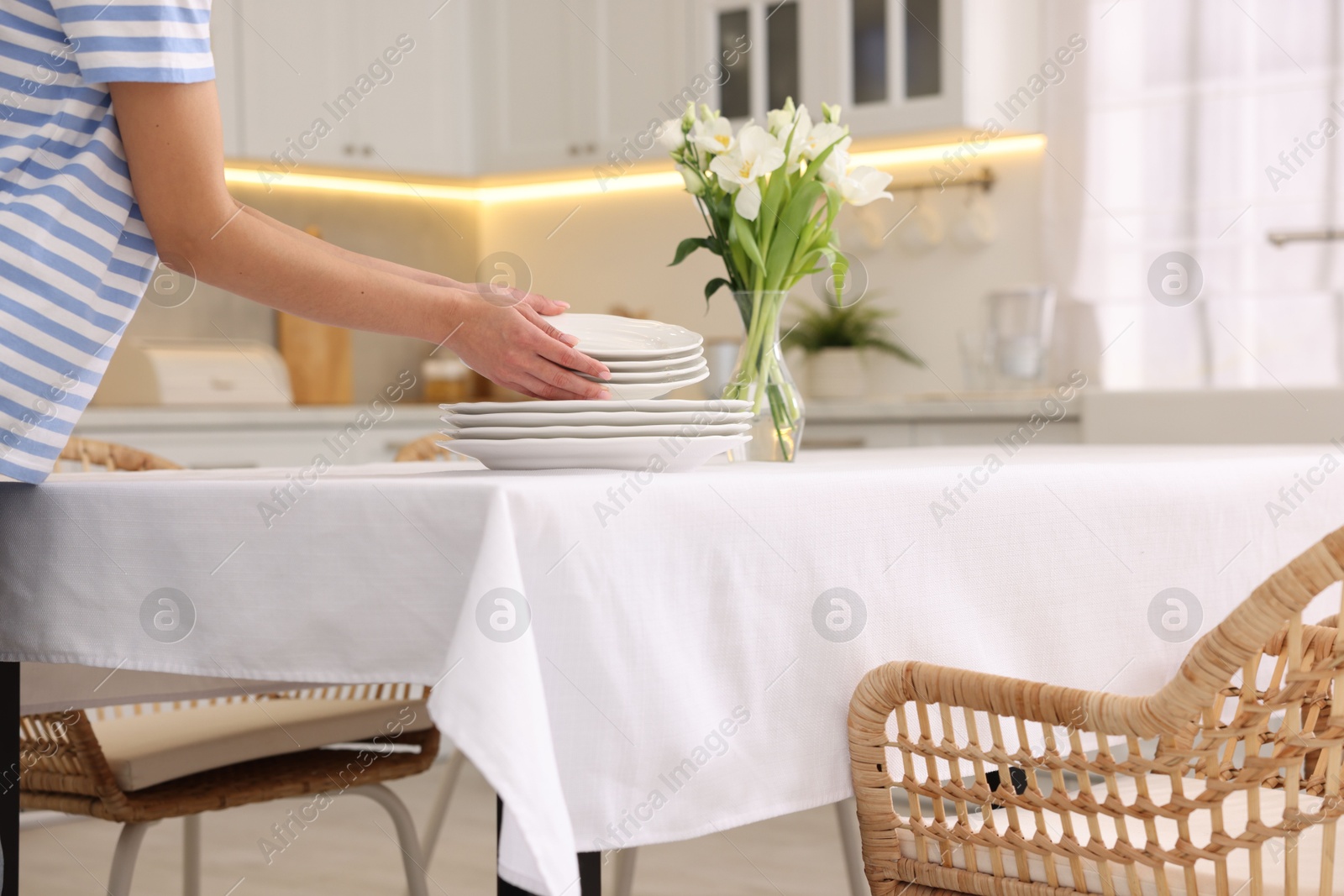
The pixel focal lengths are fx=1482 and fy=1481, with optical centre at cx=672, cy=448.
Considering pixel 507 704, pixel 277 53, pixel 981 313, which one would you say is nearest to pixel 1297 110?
pixel 981 313

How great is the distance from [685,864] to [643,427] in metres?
1.79

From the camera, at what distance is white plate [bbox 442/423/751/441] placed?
1.03 meters

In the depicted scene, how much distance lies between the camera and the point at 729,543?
0.93 m

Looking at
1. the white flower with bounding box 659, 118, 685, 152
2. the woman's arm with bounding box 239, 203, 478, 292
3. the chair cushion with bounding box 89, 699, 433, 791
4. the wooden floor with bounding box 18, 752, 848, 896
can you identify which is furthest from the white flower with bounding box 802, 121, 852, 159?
the wooden floor with bounding box 18, 752, 848, 896

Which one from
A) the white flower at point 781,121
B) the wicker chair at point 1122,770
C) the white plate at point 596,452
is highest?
the white flower at point 781,121

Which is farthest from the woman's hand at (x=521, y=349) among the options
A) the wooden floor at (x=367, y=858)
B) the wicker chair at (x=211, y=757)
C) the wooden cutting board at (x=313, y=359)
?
the wooden cutting board at (x=313, y=359)

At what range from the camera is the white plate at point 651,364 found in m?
1.09

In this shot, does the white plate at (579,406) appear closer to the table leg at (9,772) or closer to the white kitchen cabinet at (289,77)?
the table leg at (9,772)

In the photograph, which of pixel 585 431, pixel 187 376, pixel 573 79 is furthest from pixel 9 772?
pixel 573 79

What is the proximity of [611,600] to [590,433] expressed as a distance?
0.63 ft

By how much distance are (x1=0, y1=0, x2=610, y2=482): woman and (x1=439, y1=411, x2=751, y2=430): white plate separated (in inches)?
1.2

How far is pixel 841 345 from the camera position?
3.90 m

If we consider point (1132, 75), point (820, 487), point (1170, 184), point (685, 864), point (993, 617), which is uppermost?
point (1132, 75)

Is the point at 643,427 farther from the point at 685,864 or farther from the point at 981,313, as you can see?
the point at 981,313
